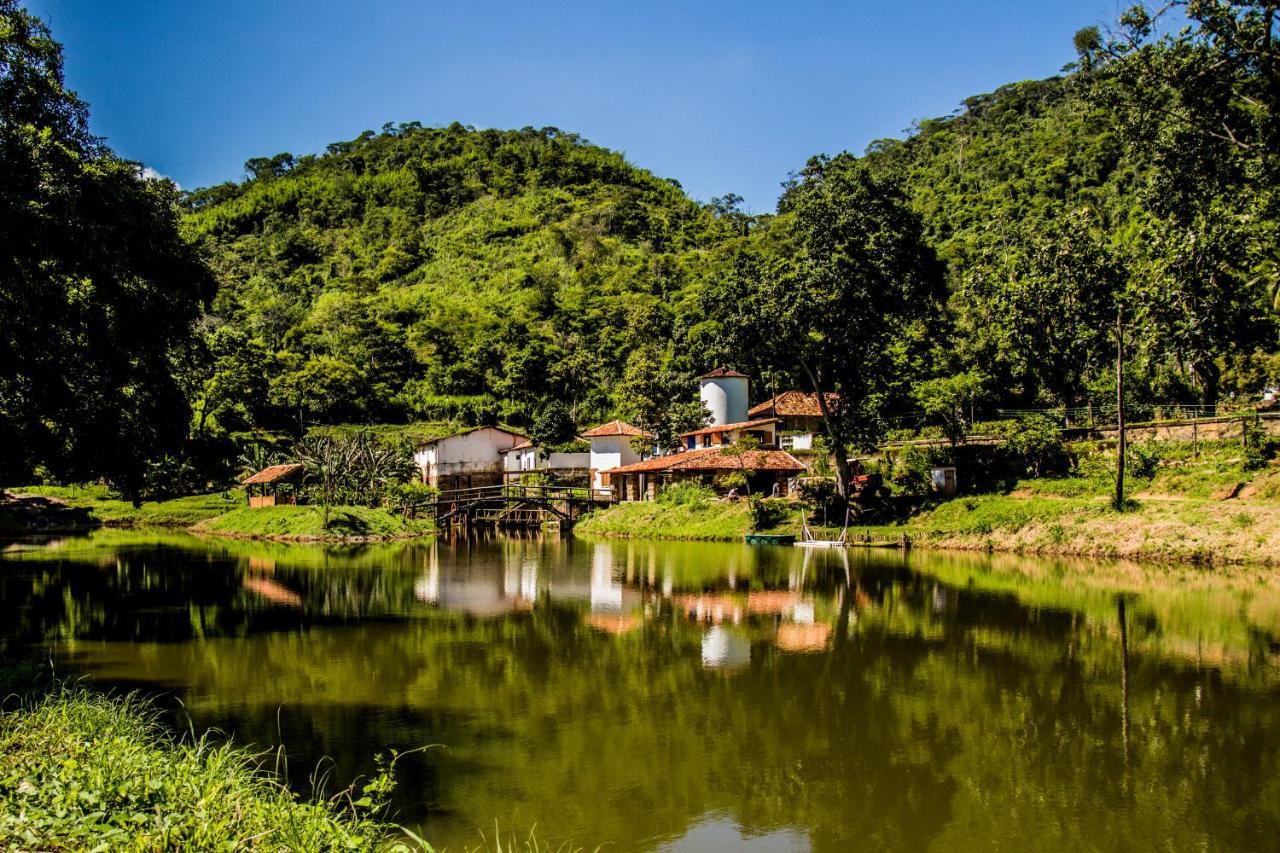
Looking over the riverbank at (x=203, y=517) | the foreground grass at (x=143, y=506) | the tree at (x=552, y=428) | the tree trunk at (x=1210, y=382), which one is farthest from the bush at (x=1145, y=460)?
the foreground grass at (x=143, y=506)

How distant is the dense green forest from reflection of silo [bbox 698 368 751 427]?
6.27 ft

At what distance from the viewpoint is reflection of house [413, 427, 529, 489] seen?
55.5m

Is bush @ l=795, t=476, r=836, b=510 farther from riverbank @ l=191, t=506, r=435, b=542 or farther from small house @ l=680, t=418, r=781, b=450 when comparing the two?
riverbank @ l=191, t=506, r=435, b=542

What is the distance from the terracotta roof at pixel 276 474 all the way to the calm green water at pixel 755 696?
26.9m

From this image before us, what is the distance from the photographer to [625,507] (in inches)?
1759

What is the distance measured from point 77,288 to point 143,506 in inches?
1736

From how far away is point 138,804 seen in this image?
19.2 ft

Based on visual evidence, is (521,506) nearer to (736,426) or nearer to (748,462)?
(736,426)

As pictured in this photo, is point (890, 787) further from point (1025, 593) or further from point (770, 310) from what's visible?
point (770, 310)

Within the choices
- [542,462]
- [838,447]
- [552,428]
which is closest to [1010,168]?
[552,428]

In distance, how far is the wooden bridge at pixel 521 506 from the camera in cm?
4772

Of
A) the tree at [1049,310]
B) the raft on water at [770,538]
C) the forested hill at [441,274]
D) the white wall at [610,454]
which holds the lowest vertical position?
the raft on water at [770,538]

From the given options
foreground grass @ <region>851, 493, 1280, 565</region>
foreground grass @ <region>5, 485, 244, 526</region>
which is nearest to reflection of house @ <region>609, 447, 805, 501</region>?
foreground grass @ <region>851, 493, 1280, 565</region>

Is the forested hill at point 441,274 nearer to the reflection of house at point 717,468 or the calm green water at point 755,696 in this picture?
the calm green water at point 755,696
